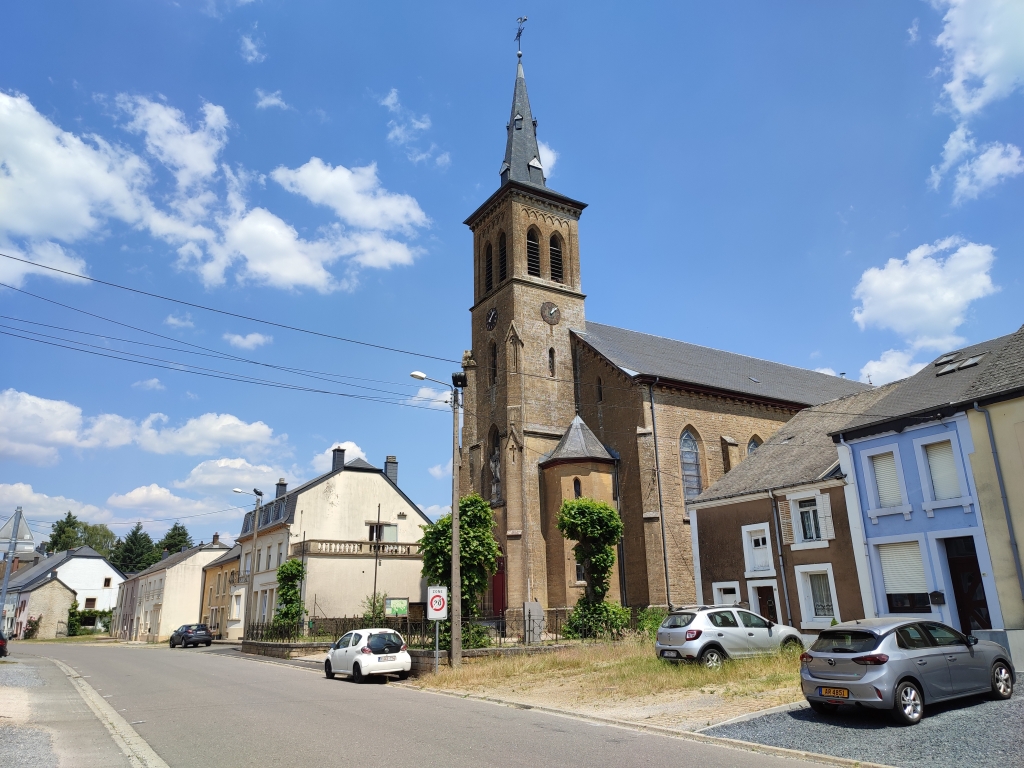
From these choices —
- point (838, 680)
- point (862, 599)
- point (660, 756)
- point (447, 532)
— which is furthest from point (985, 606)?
point (447, 532)

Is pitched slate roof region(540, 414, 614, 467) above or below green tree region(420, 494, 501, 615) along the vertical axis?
above

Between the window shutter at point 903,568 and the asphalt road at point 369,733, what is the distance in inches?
399

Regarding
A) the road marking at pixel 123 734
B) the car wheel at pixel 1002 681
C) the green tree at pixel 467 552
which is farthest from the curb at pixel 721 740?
the green tree at pixel 467 552

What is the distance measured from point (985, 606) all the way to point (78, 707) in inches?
757

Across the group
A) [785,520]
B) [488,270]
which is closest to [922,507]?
[785,520]

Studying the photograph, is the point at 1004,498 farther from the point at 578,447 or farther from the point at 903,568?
the point at 578,447

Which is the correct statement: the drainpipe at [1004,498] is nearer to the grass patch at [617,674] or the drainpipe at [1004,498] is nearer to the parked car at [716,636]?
the parked car at [716,636]

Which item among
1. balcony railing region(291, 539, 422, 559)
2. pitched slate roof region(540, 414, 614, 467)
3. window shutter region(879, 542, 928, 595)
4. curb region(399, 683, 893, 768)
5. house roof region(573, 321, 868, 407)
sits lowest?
curb region(399, 683, 893, 768)

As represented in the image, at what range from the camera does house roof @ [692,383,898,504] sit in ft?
69.6

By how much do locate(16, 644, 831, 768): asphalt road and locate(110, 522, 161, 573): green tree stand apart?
93.5 m

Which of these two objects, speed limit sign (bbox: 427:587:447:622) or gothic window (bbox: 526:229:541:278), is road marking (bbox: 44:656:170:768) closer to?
speed limit sign (bbox: 427:587:447:622)

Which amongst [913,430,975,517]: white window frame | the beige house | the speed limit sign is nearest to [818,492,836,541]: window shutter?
[913,430,975,517]: white window frame

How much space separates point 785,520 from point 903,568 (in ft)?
13.5

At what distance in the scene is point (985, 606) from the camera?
1570 cm
